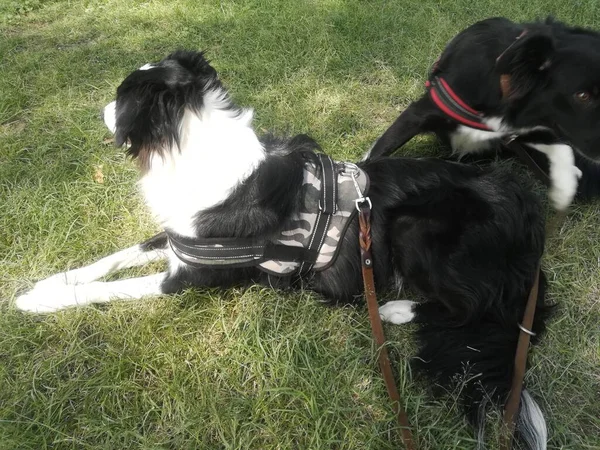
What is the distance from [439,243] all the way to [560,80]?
1107 millimetres

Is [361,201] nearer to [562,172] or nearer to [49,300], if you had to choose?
[562,172]

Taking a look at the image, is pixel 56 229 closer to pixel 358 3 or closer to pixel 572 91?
pixel 572 91

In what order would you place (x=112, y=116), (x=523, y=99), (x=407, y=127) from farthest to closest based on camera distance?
1. (x=407, y=127)
2. (x=523, y=99)
3. (x=112, y=116)

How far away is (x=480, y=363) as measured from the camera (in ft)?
5.96

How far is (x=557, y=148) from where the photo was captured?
2.52 metres

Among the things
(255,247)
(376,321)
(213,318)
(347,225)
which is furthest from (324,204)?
(213,318)

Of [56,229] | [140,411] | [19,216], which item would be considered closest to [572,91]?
[140,411]

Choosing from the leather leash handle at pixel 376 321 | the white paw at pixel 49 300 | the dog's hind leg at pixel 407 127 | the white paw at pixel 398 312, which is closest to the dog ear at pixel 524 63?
the dog's hind leg at pixel 407 127

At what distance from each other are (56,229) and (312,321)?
1638mm

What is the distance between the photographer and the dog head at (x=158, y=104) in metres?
1.54

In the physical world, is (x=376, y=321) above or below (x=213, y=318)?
above

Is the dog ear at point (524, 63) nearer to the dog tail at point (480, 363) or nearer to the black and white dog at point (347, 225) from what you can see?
the black and white dog at point (347, 225)

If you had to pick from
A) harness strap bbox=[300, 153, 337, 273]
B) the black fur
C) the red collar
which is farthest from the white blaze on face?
the red collar

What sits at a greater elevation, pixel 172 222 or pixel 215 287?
pixel 172 222
